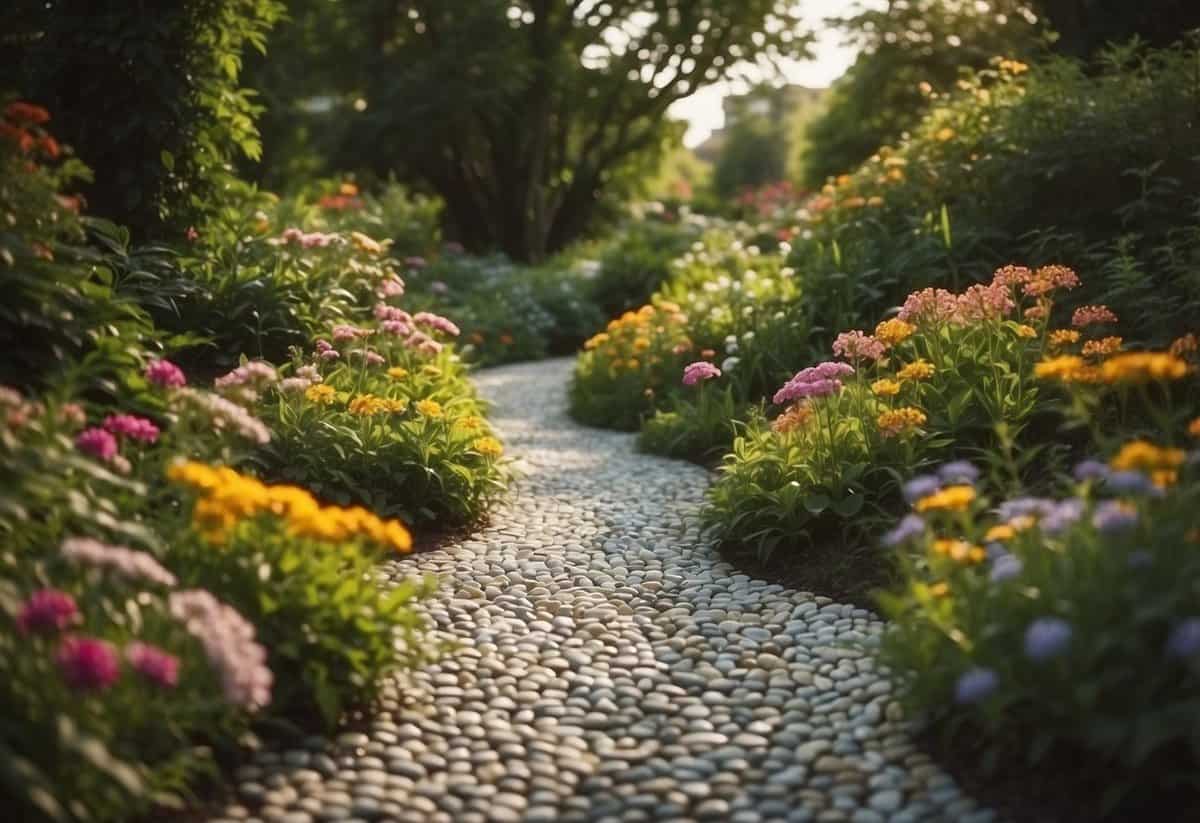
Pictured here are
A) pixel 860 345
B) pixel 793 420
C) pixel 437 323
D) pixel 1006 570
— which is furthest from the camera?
pixel 437 323

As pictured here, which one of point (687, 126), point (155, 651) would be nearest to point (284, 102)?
point (687, 126)

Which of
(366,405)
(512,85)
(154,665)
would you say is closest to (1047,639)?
(154,665)

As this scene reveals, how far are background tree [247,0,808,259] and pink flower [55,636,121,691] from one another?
1431 centimetres

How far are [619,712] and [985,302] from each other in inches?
104

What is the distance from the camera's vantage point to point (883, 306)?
22.6 feet

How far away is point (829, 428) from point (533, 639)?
171cm

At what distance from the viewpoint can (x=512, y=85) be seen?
16.0 meters

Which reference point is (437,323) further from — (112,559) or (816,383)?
(112,559)

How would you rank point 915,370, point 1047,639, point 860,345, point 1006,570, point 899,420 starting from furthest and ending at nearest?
1. point 860,345
2. point 915,370
3. point 899,420
4. point 1006,570
5. point 1047,639

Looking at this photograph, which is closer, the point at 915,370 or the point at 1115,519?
the point at 1115,519

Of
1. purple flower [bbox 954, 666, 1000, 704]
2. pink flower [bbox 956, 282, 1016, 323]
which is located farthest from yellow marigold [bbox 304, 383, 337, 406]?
purple flower [bbox 954, 666, 1000, 704]

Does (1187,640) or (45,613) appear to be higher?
(1187,640)

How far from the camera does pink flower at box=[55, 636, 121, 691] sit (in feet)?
7.43

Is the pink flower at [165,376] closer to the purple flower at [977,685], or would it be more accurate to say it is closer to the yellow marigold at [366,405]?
the yellow marigold at [366,405]
